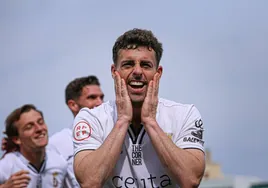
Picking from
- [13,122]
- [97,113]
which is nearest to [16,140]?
[13,122]

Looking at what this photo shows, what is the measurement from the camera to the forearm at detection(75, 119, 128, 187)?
6.38 metres

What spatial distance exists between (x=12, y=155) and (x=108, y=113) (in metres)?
4.49

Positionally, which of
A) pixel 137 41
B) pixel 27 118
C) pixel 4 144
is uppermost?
pixel 137 41

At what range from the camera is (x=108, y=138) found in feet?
21.4

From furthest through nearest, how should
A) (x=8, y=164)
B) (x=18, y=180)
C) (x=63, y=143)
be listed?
(x=63, y=143), (x=8, y=164), (x=18, y=180)

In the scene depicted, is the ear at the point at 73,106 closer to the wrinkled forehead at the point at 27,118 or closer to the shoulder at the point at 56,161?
the wrinkled forehead at the point at 27,118

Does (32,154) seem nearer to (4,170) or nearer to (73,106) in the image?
(4,170)

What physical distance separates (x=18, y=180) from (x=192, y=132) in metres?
4.12

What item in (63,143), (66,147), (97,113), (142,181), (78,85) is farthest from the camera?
(78,85)

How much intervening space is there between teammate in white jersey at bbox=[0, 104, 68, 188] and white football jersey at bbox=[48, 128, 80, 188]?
9 cm

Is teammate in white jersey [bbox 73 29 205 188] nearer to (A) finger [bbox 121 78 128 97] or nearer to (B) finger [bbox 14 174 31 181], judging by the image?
(A) finger [bbox 121 78 128 97]

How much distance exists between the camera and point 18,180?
10.2 metres

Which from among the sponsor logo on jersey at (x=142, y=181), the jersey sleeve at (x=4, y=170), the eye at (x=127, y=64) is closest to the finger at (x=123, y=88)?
the eye at (x=127, y=64)

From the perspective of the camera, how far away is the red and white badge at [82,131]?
6691mm
